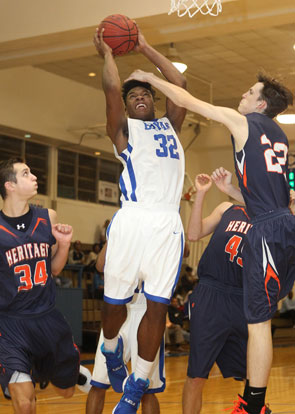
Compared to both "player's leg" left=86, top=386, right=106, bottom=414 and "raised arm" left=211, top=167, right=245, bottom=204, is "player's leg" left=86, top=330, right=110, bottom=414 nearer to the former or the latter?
"player's leg" left=86, top=386, right=106, bottom=414

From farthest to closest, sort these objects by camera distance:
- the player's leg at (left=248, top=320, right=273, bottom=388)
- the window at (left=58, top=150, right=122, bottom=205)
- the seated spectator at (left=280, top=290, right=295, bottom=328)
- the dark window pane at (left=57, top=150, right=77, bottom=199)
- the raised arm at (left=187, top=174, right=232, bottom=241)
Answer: the seated spectator at (left=280, top=290, right=295, bottom=328) < the window at (left=58, top=150, right=122, bottom=205) < the dark window pane at (left=57, top=150, right=77, bottom=199) < the raised arm at (left=187, top=174, right=232, bottom=241) < the player's leg at (left=248, top=320, right=273, bottom=388)

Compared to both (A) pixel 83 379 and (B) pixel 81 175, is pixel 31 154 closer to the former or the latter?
(B) pixel 81 175

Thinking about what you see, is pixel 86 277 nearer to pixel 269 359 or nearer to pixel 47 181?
pixel 47 181

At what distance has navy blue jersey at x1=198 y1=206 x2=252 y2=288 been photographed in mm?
5359

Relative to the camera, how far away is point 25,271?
16.6 ft

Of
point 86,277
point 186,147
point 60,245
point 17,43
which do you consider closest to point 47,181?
point 86,277

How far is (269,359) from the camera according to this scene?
437 centimetres

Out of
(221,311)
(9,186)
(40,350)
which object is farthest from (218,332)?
(9,186)

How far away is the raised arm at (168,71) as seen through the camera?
496cm

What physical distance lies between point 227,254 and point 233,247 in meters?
0.07

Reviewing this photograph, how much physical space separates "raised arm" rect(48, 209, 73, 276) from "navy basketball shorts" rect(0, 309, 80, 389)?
0.38 metres

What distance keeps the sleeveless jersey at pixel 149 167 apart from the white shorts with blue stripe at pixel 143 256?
93 mm

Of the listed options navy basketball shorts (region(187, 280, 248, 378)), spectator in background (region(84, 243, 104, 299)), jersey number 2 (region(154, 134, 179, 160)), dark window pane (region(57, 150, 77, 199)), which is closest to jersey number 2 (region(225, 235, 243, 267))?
navy basketball shorts (region(187, 280, 248, 378))

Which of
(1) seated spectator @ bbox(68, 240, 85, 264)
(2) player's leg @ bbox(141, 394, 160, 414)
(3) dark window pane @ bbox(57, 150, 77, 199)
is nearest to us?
(2) player's leg @ bbox(141, 394, 160, 414)
